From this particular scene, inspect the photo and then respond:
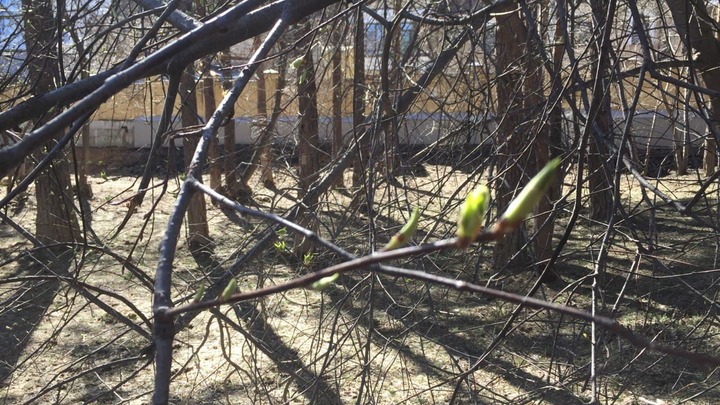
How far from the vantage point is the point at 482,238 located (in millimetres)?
679

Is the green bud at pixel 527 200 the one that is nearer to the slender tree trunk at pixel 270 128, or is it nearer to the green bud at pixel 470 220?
the green bud at pixel 470 220

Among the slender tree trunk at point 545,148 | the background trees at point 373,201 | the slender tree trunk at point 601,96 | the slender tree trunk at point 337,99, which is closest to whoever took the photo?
the background trees at point 373,201

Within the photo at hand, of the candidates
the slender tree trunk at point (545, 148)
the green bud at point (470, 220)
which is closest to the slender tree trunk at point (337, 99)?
the slender tree trunk at point (545, 148)

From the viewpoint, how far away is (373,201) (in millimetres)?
3232

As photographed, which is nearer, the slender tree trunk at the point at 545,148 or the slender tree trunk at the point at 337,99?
the slender tree trunk at the point at 545,148

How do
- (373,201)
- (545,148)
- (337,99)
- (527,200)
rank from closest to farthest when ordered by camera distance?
(527,200), (373,201), (337,99), (545,148)

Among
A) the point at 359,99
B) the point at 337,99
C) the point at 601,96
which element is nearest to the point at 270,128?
the point at 359,99

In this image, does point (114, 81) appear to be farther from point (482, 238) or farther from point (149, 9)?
point (149, 9)

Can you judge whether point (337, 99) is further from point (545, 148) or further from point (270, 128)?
point (545, 148)

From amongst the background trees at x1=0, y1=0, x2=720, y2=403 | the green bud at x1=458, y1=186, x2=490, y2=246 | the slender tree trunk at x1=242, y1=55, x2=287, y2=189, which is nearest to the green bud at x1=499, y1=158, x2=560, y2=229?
the green bud at x1=458, y1=186, x2=490, y2=246

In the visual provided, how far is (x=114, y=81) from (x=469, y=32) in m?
2.46

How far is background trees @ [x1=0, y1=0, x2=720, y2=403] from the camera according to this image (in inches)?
79.7

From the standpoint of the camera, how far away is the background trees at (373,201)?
202 centimetres

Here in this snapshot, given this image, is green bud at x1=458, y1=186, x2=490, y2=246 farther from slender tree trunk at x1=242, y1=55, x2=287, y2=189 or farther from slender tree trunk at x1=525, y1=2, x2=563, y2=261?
slender tree trunk at x1=242, y1=55, x2=287, y2=189
